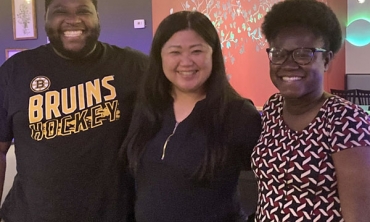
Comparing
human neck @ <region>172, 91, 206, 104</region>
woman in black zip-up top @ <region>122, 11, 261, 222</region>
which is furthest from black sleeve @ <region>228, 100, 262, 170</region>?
human neck @ <region>172, 91, 206, 104</region>

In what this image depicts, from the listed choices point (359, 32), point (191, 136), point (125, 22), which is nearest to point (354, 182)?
point (191, 136)

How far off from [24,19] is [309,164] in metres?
6.47

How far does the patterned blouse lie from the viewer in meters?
1.22

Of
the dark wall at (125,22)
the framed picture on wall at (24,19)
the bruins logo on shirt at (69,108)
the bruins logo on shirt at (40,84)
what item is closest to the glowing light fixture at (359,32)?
the dark wall at (125,22)

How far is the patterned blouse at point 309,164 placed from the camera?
1.22 meters

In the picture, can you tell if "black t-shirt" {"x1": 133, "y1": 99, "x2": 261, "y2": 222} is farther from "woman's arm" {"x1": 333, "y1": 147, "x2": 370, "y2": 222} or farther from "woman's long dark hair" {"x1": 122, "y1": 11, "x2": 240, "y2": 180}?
"woman's arm" {"x1": 333, "y1": 147, "x2": 370, "y2": 222}

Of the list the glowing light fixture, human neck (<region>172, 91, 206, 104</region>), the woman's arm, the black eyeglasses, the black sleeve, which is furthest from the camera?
the glowing light fixture

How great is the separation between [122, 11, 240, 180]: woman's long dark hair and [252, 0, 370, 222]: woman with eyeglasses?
0.60ft

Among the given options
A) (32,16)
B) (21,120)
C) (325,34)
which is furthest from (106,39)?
(325,34)

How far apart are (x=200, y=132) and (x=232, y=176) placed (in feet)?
0.63

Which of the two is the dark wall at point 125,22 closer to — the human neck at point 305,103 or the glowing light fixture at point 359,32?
the glowing light fixture at point 359,32

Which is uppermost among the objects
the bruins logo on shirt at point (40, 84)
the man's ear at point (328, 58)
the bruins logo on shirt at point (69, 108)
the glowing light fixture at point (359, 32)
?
the glowing light fixture at point (359, 32)

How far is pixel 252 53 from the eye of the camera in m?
5.74

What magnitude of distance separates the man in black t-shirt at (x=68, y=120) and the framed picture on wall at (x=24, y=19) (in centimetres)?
533
